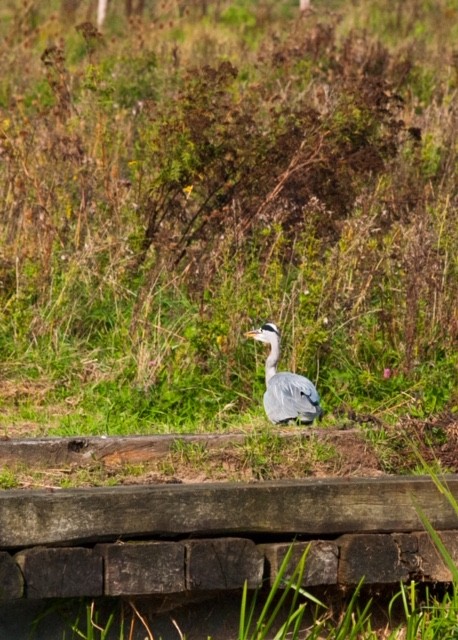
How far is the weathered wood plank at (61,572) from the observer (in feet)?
15.9

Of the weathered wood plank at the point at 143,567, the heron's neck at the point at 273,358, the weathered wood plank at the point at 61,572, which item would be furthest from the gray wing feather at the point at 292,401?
the weathered wood plank at the point at 61,572

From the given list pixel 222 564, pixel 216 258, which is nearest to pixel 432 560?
pixel 222 564

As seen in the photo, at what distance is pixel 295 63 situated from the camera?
1291 cm

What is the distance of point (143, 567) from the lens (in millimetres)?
4957

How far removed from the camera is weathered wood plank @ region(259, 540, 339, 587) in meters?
5.11

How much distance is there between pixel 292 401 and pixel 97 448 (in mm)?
1188

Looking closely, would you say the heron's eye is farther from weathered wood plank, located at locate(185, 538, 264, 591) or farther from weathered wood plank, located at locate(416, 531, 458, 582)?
weathered wood plank, located at locate(185, 538, 264, 591)

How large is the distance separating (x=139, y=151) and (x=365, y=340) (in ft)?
11.7

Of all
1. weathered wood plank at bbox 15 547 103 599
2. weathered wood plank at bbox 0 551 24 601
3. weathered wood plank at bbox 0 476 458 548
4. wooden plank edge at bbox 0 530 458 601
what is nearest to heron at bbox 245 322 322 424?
weathered wood plank at bbox 0 476 458 548

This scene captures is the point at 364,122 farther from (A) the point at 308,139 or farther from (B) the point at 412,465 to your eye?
(B) the point at 412,465

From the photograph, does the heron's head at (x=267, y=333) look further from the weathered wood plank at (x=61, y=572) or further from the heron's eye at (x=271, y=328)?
the weathered wood plank at (x=61, y=572)

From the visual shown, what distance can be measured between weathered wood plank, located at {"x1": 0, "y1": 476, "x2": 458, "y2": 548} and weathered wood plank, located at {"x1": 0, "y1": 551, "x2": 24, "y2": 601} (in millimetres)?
68

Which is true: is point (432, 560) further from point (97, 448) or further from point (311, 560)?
point (97, 448)

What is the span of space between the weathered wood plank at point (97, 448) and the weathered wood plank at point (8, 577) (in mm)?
921
